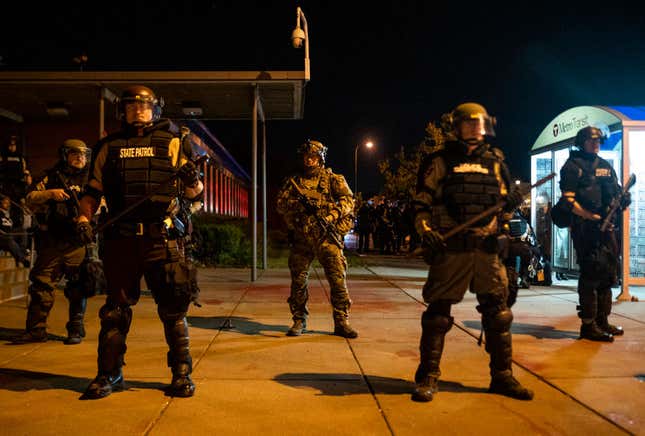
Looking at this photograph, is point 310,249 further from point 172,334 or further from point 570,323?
point 570,323

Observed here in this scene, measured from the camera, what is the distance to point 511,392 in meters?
3.92

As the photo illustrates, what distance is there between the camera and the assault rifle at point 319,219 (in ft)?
19.6

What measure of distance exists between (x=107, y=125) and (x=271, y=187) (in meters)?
37.9

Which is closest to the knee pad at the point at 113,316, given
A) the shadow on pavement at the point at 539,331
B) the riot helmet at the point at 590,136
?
the shadow on pavement at the point at 539,331

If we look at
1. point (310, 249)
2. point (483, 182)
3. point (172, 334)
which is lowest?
point (172, 334)

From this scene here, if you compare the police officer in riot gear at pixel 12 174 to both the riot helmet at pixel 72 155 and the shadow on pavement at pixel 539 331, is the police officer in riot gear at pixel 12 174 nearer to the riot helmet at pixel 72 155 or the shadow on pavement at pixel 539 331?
the riot helmet at pixel 72 155

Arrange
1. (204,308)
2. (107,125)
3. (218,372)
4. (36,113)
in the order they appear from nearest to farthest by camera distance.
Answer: (218,372)
(204,308)
(36,113)
(107,125)

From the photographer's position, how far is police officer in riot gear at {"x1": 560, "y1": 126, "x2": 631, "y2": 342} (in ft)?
19.3

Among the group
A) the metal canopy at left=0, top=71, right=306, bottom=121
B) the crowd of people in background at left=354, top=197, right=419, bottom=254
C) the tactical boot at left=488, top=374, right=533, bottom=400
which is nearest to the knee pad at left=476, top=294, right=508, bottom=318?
the tactical boot at left=488, top=374, right=533, bottom=400

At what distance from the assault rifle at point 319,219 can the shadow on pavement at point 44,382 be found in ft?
7.89

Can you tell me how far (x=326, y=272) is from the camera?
616 cm

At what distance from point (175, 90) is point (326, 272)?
686cm

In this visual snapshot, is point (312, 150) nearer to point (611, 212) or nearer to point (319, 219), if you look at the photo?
point (319, 219)

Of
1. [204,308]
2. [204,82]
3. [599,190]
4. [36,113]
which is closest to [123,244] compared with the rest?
[204,308]
